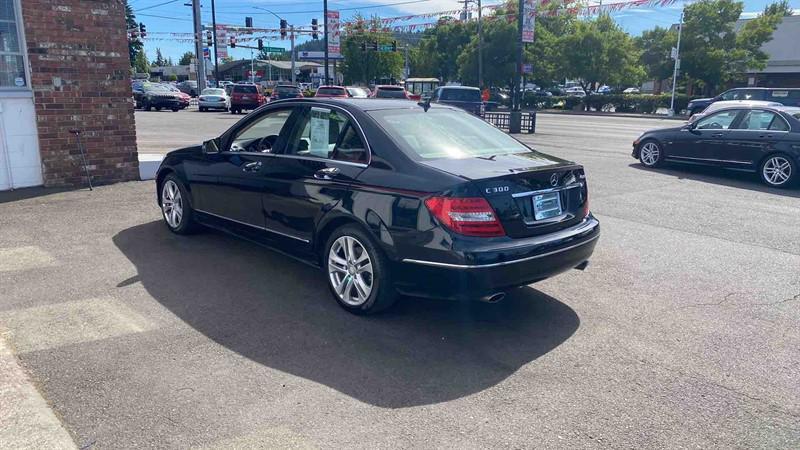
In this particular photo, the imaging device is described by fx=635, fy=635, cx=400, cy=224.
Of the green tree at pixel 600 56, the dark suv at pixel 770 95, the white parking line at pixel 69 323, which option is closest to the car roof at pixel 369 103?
the white parking line at pixel 69 323

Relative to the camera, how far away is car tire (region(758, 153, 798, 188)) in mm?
11016

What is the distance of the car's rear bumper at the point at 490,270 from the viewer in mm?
4242

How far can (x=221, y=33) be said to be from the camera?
5288 centimetres

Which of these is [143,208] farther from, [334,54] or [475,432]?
[334,54]

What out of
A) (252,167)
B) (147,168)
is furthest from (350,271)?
(147,168)

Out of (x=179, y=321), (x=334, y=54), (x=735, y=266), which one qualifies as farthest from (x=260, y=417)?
(x=334, y=54)

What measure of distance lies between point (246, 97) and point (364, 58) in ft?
91.4

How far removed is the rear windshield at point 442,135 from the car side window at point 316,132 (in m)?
0.35

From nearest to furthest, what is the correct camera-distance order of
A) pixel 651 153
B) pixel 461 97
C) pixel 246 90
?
pixel 651 153
pixel 461 97
pixel 246 90

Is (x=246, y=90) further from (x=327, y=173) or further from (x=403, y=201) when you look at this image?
(x=403, y=201)

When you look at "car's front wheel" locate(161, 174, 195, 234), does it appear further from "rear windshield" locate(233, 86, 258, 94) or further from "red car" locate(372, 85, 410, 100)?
"rear windshield" locate(233, 86, 258, 94)

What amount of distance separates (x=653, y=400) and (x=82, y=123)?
9.09 m

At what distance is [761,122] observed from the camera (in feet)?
38.2

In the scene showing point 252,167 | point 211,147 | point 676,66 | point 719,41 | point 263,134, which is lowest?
point 252,167
